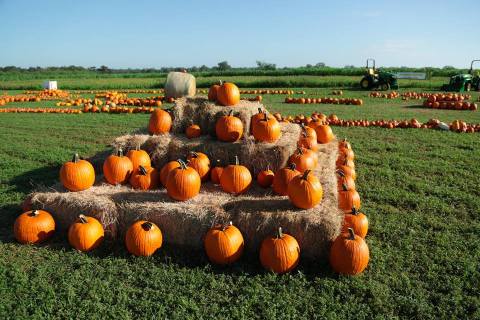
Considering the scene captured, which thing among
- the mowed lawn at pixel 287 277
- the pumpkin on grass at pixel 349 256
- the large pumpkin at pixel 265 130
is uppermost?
the large pumpkin at pixel 265 130

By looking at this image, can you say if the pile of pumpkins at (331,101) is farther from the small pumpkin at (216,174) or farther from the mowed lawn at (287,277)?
the small pumpkin at (216,174)

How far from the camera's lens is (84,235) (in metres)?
4.52

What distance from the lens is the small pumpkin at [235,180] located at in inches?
203

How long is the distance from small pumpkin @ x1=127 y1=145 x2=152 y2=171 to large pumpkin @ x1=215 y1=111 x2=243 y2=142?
3.78ft

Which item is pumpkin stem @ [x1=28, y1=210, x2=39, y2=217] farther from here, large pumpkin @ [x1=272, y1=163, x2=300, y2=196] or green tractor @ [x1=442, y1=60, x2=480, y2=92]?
green tractor @ [x1=442, y1=60, x2=480, y2=92]

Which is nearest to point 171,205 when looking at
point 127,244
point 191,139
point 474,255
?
point 127,244

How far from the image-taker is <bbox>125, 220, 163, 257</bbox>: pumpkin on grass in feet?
14.5

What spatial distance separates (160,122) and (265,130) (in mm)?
1769

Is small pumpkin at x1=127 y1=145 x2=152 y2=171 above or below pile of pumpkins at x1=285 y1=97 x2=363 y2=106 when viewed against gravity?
below

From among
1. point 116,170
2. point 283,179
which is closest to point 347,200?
point 283,179

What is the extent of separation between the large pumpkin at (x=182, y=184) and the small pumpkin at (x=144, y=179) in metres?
0.75

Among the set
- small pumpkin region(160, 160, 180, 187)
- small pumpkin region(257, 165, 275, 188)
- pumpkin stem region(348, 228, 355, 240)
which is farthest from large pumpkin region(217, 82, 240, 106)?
pumpkin stem region(348, 228, 355, 240)

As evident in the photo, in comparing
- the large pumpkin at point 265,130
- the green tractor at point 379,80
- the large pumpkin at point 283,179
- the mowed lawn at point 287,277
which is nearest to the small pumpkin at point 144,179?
the mowed lawn at point 287,277

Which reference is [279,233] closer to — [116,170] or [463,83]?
[116,170]
